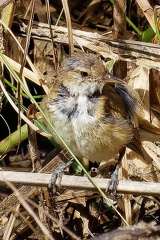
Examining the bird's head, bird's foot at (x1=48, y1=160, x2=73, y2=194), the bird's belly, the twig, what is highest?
the bird's head

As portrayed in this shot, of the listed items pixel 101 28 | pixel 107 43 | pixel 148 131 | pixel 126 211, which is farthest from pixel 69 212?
pixel 101 28

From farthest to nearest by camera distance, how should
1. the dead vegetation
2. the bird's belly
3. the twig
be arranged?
the dead vegetation → the bird's belly → the twig

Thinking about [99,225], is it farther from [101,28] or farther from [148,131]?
[101,28]

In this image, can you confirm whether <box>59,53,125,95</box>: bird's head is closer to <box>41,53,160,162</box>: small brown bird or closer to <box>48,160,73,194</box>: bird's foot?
<box>41,53,160,162</box>: small brown bird

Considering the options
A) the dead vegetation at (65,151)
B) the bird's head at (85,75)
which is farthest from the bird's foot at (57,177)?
the bird's head at (85,75)

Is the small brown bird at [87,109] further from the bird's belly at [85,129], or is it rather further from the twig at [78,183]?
the twig at [78,183]

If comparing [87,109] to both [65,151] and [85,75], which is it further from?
[65,151]

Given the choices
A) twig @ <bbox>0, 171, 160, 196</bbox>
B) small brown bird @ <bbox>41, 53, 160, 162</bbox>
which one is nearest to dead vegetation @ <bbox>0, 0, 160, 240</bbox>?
small brown bird @ <bbox>41, 53, 160, 162</bbox>

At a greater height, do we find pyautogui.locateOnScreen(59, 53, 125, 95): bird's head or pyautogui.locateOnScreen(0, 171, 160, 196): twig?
pyautogui.locateOnScreen(59, 53, 125, 95): bird's head
